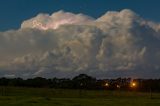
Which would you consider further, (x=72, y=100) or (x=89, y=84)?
(x=89, y=84)

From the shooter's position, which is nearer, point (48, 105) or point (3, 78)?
point (48, 105)

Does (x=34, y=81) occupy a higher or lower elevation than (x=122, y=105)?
higher

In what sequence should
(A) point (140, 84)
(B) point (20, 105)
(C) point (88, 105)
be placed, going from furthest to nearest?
(A) point (140, 84), (C) point (88, 105), (B) point (20, 105)

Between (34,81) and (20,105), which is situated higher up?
(34,81)

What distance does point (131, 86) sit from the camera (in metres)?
160

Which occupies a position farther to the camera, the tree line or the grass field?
the tree line

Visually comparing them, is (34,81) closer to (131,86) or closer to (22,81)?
(22,81)

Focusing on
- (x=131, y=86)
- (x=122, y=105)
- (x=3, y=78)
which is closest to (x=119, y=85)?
(x=131, y=86)

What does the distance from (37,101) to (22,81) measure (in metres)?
112

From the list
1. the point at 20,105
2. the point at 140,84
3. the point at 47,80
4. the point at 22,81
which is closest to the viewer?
the point at 20,105

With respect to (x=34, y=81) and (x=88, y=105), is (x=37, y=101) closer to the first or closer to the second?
(x=88, y=105)

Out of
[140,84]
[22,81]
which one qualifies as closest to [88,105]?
[140,84]

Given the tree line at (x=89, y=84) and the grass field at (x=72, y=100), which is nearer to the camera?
the grass field at (x=72, y=100)

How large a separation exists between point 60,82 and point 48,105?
383 feet
